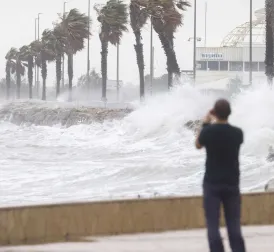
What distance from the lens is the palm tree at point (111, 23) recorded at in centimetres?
7038

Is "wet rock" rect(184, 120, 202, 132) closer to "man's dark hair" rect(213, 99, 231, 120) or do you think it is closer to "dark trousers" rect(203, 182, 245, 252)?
"dark trousers" rect(203, 182, 245, 252)

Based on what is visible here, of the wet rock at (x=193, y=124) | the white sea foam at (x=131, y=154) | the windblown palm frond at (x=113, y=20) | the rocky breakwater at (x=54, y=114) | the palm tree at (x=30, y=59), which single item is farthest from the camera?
the palm tree at (x=30, y=59)

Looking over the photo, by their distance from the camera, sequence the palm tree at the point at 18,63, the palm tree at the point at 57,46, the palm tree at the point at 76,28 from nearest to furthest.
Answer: the palm tree at the point at 76,28 < the palm tree at the point at 57,46 < the palm tree at the point at 18,63

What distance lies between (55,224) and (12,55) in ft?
425

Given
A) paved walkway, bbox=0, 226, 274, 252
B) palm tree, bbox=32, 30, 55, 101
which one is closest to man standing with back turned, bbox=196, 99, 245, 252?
paved walkway, bbox=0, 226, 274, 252

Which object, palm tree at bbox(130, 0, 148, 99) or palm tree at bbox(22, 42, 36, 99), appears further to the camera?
palm tree at bbox(22, 42, 36, 99)

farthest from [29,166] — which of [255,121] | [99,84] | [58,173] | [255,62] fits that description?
[99,84]

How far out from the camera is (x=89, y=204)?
33.5ft

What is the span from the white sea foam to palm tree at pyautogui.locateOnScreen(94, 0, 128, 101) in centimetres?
1576

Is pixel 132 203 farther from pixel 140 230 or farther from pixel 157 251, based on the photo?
pixel 157 251

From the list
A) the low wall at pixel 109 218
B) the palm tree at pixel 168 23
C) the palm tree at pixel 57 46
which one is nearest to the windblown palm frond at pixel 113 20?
the palm tree at pixel 168 23

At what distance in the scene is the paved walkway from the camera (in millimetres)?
9320

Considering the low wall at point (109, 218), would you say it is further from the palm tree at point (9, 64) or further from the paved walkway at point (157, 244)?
the palm tree at point (9, 64)

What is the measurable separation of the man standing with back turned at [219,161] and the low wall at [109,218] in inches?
112
